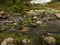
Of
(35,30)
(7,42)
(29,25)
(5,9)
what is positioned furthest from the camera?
(5,9)

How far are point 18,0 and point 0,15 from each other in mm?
1414

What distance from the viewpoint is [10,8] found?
10.3 m

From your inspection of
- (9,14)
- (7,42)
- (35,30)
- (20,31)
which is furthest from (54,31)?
(9,14)

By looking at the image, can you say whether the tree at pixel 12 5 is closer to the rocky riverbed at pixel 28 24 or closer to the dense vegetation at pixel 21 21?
the dense vegetation at pixel 21 21

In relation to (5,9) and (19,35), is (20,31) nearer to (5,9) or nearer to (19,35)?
(19,35)

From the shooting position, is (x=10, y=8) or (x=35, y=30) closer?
(x=35, y=30)

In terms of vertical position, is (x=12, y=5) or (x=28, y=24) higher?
(x=12, y=5)

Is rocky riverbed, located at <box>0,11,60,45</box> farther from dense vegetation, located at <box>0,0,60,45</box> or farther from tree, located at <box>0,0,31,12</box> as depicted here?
tree, located at <box>0,0,31,12</box>

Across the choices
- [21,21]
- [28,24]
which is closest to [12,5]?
[21,21]

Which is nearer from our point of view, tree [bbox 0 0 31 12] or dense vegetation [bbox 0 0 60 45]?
dense vegetation [bbox 0 0 60 45]

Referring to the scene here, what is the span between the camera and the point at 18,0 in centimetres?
1044

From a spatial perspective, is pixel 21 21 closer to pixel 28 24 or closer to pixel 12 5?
pixel 28 24

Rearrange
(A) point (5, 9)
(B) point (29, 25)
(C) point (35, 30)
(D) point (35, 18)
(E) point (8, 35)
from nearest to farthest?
1. (E) point (8, 35)
2. (C) point (35, 30)
3. (B) point (29, 25)
4. (D) point (35, 18)
5. (A) point (5, 9)

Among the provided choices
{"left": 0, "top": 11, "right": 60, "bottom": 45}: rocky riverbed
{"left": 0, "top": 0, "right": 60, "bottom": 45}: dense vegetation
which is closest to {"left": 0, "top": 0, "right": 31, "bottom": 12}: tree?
{"left": 0, "top": 0, "right": 60, "bottom": 45}: dense vegetation
